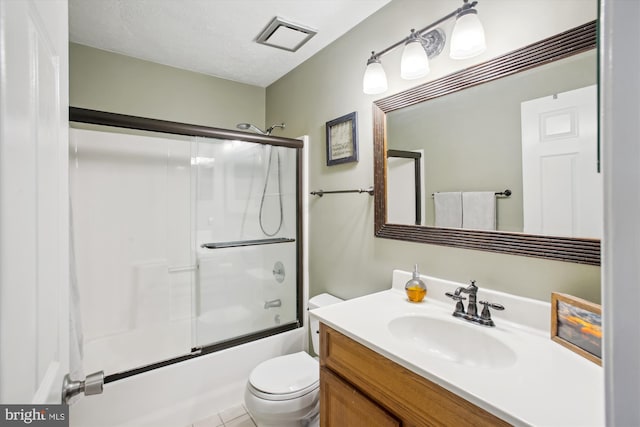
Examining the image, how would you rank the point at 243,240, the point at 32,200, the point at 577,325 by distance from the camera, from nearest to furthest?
the point at 32,200
the point at 577,325
the point at 243,240

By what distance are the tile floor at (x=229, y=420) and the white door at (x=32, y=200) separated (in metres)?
1.46

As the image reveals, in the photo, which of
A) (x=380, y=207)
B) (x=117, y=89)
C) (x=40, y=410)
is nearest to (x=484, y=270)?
(x=380, y=207)

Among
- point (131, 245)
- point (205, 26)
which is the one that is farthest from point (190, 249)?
point (205, 26)

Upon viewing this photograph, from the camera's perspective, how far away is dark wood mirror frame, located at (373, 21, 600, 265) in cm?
101

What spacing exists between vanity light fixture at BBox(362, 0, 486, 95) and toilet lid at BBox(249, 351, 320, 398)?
5.04ft

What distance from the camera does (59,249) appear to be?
66cm

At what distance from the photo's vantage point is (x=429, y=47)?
145 cm

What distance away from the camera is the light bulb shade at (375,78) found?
1581 millimetres

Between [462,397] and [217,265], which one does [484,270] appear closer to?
[462,397]

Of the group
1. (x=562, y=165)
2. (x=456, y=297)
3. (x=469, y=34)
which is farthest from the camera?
(x=456, y=297)

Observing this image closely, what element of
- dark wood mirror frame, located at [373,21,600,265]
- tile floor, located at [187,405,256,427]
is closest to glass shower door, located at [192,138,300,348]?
tile floor, located at [187,405,256,427]

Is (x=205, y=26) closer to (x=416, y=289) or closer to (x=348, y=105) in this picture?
(x=348, y=105)

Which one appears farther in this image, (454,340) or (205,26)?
(205,26)

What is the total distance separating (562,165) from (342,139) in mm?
1177
